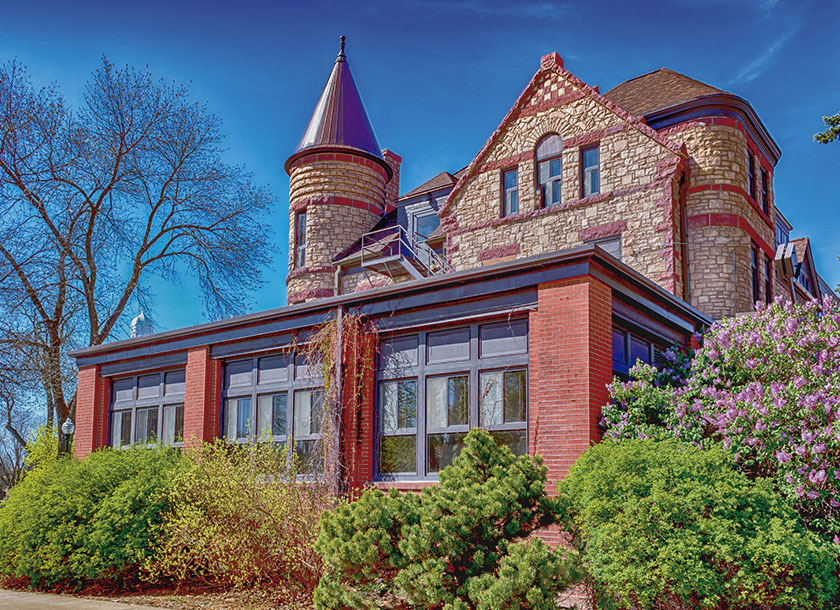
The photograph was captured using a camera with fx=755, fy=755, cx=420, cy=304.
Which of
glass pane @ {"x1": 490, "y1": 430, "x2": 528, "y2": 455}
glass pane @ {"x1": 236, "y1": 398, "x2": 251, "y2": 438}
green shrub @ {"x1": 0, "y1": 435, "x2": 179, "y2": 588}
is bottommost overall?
green shrub @ {"x1": 0, "y1": 435, "x2": 179, "y2": 588}

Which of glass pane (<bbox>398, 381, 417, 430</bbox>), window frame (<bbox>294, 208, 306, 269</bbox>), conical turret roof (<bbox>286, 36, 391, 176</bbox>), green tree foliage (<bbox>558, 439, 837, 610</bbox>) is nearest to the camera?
green tree foliage (<bbox>558, 439, 837, 610</bbox>)

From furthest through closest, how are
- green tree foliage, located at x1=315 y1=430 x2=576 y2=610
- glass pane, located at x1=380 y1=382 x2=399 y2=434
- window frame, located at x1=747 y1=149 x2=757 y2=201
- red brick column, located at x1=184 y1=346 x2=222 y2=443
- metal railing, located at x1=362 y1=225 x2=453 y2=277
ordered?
metal railing, located at x1=362 y1=225 x2=453 y2=277
window frame, located at x1=747 y1=149 x2=757 y2=201
red brick column, located at x1=184 y1=346 x2=222 y2=443
glass pane, located at x1=380 y1=382 x2=399 y2=434
green tree foliage, located at x1=315 y1=430 x2=576 y2=610

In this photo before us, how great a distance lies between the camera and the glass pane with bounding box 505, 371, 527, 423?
10.7m

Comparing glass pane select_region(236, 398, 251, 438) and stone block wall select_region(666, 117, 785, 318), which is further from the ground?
stone block wall select_region(666, 117, 785, 318)

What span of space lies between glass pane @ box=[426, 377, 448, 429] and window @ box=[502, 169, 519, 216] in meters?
10.8

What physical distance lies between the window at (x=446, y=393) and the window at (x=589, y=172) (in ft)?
32.6

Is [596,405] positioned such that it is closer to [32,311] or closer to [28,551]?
[28,551]

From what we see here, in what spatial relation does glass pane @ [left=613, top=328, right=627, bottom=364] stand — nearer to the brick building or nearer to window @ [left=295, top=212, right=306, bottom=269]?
the brick building

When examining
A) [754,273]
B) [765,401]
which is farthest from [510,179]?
[765,401]

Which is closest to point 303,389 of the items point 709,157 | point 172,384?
point 172,384

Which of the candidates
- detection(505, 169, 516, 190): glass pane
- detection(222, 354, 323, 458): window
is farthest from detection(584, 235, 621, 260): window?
detection(222, 354, 323, 458): window

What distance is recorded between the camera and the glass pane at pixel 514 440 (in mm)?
10578

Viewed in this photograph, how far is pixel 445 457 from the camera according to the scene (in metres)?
11.5

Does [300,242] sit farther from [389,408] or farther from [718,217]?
[389,408]
